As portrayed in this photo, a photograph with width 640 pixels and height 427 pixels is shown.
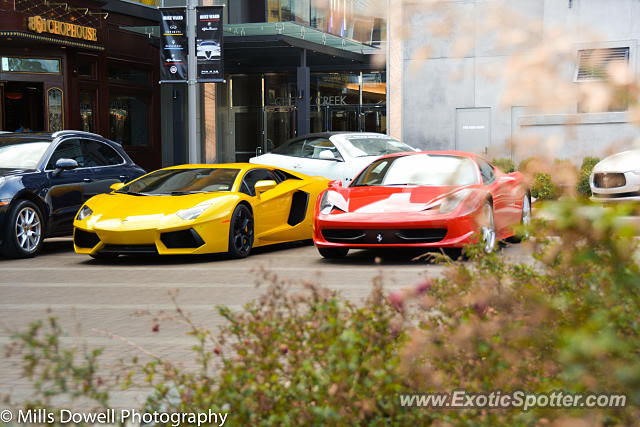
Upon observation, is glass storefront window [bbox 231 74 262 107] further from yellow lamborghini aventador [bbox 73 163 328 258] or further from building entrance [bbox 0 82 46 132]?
yellow lamborghini aventador [bbox 73 163 328 258]

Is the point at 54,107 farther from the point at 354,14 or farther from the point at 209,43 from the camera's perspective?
the point at 354,14

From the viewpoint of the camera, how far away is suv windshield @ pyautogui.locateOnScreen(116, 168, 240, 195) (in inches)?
451

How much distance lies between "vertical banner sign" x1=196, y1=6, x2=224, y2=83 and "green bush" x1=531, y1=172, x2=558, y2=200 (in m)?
18.4

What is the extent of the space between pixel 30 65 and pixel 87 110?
2655mm

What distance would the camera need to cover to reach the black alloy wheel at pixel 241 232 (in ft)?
35.7

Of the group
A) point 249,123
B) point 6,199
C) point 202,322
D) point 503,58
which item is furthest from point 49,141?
point 249,123

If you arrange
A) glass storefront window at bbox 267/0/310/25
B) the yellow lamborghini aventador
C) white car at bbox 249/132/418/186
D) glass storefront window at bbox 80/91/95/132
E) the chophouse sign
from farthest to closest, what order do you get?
glass storefront window at bbox 267/0/310/25, glass storefront window at bbox 80/91/95/132, the chophouse sign, white car at bbox 249/132/418/186, the yellow lamborghini aventador

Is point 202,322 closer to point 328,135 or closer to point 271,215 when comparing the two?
point 271,215

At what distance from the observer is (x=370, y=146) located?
1609 cm

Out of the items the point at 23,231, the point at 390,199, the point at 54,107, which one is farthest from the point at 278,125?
the point at 390,199

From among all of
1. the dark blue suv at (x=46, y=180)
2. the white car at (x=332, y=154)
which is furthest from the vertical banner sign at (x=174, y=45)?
the dark blue suv at (x=46, y=180)

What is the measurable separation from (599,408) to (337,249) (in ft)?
28.0

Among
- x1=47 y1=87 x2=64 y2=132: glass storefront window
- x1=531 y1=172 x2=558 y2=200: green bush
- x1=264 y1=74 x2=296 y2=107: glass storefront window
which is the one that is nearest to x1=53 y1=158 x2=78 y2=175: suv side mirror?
x1=531 y1=172 x2=558 y2=200: green bush

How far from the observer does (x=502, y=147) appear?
2.30 metres
